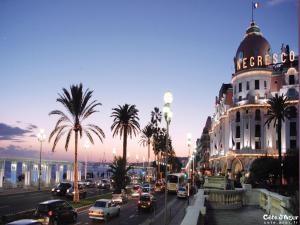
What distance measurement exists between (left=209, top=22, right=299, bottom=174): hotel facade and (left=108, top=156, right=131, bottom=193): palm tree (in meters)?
38.1

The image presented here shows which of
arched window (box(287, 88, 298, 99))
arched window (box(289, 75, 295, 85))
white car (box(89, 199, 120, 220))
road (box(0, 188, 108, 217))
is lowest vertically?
road (box(0, 188, 108, 217))

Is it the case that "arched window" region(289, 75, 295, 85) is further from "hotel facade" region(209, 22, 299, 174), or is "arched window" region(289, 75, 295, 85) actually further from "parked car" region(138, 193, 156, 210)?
"parked car" region(138, 193, 156, 210)

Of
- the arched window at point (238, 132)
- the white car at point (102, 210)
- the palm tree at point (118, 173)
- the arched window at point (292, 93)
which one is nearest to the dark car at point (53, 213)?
the white car at point (102, 210)

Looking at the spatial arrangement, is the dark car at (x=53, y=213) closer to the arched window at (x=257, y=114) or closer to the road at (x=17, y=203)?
the road at (x=17, y=203)

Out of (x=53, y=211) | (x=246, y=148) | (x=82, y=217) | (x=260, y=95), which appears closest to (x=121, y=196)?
(x=82, y=217)

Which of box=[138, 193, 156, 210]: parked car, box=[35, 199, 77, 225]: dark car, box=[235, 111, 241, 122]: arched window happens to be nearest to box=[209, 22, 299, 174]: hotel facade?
box=[235, 111, 241, 122]: arched window

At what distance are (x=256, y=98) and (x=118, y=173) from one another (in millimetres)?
45083

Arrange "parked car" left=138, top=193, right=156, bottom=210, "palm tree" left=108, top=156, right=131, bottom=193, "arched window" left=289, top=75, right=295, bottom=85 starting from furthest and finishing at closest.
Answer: "arched window" left=289, top=75, right=295, bottom=85 < "palm tree" left=108, top=156, right=131, bottom=193 < "parked car" left=138, top=193, right=156, bottom=210

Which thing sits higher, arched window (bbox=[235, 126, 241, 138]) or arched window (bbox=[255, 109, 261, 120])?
arched window (bbox=[255, 109, 261, 120])

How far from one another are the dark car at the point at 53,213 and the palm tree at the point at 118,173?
2458 cm

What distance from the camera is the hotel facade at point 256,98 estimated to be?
8219 cm

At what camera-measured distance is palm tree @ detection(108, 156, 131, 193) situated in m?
51.8

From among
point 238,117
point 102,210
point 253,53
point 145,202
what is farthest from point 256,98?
point 102,210

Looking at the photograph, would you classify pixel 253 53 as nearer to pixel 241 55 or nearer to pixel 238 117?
pixel 241 55
